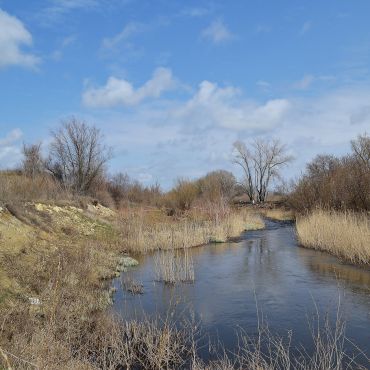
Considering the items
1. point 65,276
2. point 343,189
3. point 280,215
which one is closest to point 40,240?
point 65,276

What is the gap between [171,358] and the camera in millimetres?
6762

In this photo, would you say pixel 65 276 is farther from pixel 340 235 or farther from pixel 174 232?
pixel 174 232

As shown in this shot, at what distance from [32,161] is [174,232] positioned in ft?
51.9

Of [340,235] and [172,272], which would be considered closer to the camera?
[172,272]

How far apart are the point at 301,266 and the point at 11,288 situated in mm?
8557

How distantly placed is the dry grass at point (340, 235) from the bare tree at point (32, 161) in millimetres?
18213

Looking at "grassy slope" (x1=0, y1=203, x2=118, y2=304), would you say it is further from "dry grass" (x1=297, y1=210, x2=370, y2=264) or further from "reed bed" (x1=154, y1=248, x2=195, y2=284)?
"dry grass" (x1=297, y1=210, x2=370, y2=264)

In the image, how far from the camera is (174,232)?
65.6ft

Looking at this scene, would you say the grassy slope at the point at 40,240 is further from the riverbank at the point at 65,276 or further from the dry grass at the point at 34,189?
the dry grass at the point at 34,189

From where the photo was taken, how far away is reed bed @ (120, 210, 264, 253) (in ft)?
58.7

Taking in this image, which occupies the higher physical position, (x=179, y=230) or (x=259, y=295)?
(x=179, y=230)

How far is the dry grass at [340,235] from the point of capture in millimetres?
14242

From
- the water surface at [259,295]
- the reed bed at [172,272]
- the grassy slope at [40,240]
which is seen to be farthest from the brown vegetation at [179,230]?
the reed bed at [172,272]

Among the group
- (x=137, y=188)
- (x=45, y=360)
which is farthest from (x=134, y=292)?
(x=137, y=188)
